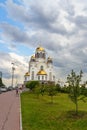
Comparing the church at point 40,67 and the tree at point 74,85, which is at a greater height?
the church at point 40,67

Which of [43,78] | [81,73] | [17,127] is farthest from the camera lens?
[43,78]

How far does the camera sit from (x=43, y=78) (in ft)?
447

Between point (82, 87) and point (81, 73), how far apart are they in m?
1.29

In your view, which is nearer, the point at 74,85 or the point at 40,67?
the point at 74,85

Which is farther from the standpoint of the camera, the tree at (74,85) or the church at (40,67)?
the church at (40,67)

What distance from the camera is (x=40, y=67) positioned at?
454 ft

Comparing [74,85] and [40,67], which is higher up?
[40,67]

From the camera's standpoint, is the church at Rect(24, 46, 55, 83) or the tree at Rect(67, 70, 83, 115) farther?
the church at Rect(24, 46, 55, 83)

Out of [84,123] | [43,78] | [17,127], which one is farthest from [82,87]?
[43,78]

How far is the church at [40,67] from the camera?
136 meters

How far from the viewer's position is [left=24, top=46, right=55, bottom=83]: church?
13600cm

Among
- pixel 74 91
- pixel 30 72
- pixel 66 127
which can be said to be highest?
pixel 30 72

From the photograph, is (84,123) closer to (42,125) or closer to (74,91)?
(42,125)

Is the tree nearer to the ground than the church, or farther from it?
nearer to the ground
